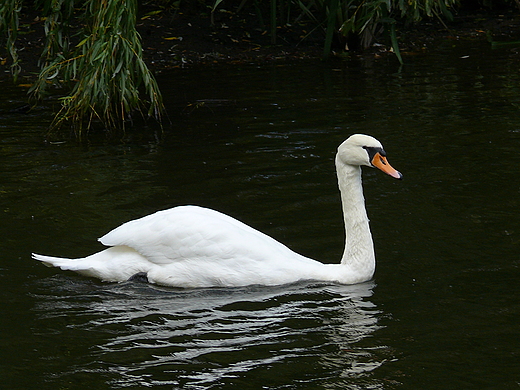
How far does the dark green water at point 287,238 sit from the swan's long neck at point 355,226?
0.67 feet

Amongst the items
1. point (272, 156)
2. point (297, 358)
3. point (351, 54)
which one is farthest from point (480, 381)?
point (351, 54)

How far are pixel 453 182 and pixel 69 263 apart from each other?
4.06 meters

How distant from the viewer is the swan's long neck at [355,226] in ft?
21.9

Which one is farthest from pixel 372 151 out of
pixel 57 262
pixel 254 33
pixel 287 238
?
pixel 254 33

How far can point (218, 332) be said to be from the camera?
5.74 meters

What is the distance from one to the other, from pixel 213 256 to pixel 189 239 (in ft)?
0.74

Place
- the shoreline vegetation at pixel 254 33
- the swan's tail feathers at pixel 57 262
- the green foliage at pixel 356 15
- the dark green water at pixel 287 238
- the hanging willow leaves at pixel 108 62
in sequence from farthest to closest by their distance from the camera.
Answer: the green foliage at pixel 356 15
the shoreline vegetation at pixel 254 33
the hanging willow leaves at pixel 108 62
the swan's tail feathers at pixel 57 262
the dark green water at pixel 287 238

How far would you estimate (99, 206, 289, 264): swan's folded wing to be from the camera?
6.61m

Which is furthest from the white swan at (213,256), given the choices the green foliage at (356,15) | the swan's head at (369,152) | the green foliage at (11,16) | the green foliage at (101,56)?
the green foliage at (356,15)

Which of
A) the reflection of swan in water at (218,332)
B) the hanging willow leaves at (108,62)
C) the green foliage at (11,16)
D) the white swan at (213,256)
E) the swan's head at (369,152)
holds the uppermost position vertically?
the green foliage at (11,16)

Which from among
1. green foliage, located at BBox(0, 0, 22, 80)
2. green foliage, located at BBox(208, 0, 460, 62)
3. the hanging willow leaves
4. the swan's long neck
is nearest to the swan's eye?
the swan's long neck

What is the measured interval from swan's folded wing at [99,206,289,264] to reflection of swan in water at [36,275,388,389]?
27cm

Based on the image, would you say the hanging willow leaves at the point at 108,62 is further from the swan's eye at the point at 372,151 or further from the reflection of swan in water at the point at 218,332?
the swan's eye at the point at 372,151

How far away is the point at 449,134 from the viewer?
34.7 feet
